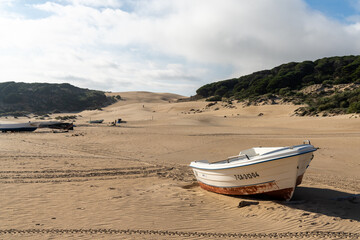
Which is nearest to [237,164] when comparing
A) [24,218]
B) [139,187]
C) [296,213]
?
[296,213]

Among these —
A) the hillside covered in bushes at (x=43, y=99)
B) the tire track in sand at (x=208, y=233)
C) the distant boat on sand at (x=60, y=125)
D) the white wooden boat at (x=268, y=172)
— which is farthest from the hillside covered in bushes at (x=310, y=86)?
the hillside covered in bushes at (x=43, y=99)

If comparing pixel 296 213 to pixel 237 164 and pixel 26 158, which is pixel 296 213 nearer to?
pixel 237 164

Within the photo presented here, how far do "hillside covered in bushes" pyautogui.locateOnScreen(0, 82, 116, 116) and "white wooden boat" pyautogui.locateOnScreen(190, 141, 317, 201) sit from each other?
5766 cm

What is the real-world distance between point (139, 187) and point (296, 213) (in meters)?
4.69

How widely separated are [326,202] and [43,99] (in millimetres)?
68442

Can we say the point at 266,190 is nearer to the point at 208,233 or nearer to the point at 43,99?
the point at 208,233

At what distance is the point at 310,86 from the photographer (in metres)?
43.6

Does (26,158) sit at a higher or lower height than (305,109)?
lower

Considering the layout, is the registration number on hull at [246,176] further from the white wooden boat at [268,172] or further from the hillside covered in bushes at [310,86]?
the hillside covered in bushes at [310,86]

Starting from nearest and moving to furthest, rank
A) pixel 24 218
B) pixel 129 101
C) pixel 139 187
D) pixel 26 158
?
pixel 24 218 → pixel 139 187 → pixel 26 158 → pixel 129 101

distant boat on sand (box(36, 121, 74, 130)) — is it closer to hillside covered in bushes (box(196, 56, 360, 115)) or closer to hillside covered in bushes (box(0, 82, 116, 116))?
hillside covered in bushes (box(196, 56, 360, 115))

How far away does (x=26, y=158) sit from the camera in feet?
40.3

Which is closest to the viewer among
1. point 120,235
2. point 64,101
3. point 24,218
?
point 120,235

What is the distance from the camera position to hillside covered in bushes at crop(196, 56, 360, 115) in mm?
31578
